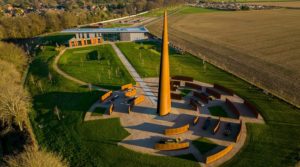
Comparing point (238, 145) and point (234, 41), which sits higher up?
point (234, 41)

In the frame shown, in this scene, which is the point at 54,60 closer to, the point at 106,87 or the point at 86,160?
the point at 106,87

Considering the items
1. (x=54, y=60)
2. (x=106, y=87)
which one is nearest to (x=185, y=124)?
(x=106, y=87)

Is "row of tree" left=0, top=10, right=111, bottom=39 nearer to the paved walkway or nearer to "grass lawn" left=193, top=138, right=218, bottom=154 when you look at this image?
the paved walkway

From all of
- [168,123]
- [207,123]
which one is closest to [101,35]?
[168,123]

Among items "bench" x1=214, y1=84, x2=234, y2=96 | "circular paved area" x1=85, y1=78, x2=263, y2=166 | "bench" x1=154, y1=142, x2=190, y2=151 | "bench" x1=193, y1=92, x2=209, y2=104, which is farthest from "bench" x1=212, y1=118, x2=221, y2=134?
"bench" x1=214, y1=84, x2=234, y2=96

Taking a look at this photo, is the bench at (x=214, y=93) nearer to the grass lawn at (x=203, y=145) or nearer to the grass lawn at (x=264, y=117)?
the grass lawn at (x=264, y=117)

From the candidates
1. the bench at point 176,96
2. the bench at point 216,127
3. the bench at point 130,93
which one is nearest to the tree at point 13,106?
the bench at point 130,93

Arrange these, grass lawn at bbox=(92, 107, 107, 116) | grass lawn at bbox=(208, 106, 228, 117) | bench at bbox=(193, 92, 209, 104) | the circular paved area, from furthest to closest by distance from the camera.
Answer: bench at bbox=(193, 92, 209, 104), grass lawn at bbox=(92, 107, 107, 116), grass lawn at bbox=(208, 106, 228, 117), the circular paved area

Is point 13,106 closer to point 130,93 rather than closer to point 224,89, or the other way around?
point 130,93
